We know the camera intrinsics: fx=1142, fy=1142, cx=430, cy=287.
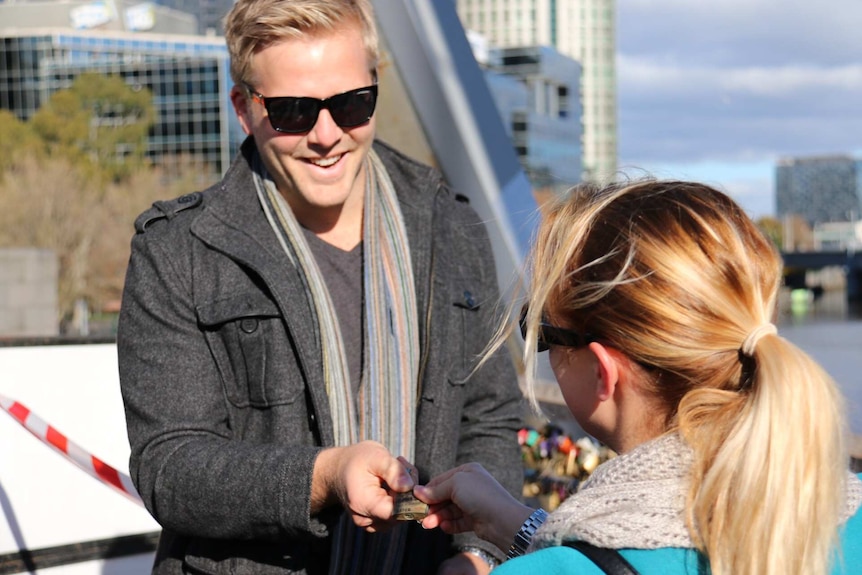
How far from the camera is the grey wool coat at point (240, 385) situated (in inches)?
77.9

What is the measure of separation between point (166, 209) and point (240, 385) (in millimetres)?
374

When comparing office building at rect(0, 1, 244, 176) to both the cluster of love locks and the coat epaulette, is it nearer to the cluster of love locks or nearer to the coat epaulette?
the cluster of love locks

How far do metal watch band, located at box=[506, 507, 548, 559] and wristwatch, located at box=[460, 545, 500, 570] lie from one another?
0.48 meters

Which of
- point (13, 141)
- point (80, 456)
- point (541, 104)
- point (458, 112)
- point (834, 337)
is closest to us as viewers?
point (80, 456)

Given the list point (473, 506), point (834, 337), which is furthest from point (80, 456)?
point (834, 337)

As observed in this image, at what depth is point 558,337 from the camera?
1.65 m

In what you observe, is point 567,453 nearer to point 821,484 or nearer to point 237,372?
point 237,372

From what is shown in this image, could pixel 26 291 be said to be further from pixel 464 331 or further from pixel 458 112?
pixel 464 331

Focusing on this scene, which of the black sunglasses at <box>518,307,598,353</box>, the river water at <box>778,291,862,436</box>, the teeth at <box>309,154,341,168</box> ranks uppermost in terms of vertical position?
the teeth at <box>309,154,341,168</box>

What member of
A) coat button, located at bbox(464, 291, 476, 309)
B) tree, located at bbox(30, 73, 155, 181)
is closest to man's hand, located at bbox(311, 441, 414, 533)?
coat button, located at bbox(464, 291, 476, 309)

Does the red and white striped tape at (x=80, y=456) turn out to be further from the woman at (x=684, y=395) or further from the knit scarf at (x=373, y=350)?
the woman at (x=684, y=395)

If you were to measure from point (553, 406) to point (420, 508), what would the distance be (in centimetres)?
317

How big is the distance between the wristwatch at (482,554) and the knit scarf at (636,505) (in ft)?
2.32

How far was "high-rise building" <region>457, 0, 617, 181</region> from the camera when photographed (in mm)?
124438
